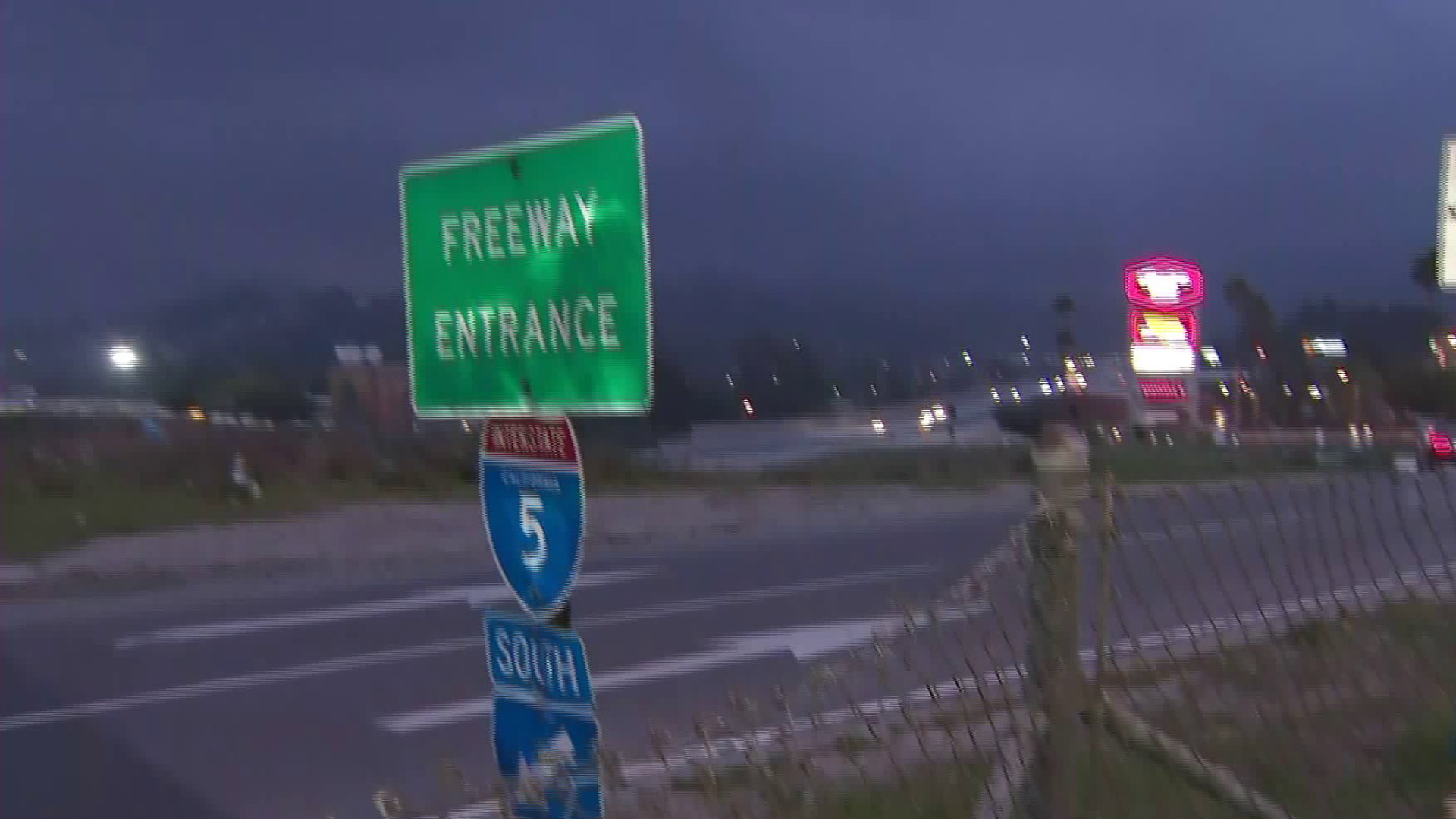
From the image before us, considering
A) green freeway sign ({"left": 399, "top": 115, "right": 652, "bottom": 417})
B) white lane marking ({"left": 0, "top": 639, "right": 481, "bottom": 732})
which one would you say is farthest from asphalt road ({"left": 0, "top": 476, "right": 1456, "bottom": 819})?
green freeway sign ({"left": 399, "top": 115, "right": 652, "bottom": 417})

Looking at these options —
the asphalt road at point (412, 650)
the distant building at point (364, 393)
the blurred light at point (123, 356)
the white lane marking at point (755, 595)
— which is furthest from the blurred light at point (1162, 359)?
the blurred light at point (123, 356)

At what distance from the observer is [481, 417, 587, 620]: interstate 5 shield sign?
2818 mm

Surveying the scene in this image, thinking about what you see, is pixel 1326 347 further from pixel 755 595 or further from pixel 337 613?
pixel 337 613

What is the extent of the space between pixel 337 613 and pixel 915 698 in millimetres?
7164

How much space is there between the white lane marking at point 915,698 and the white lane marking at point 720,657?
5.16 ft

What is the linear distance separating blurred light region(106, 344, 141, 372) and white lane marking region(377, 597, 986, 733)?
660 inches

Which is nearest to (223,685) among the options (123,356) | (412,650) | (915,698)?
(412,650)

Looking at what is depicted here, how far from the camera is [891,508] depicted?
24.2 meters

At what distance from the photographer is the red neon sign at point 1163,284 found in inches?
851

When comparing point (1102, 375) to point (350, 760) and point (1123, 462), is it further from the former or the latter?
point (350, 760)

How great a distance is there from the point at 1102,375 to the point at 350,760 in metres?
15.6

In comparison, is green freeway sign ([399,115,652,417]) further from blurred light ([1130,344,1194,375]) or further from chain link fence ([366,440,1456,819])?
blurred light ([1130,344,1194,375])

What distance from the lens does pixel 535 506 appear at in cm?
294

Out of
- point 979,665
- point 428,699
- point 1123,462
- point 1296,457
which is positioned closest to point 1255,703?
point 979,665
